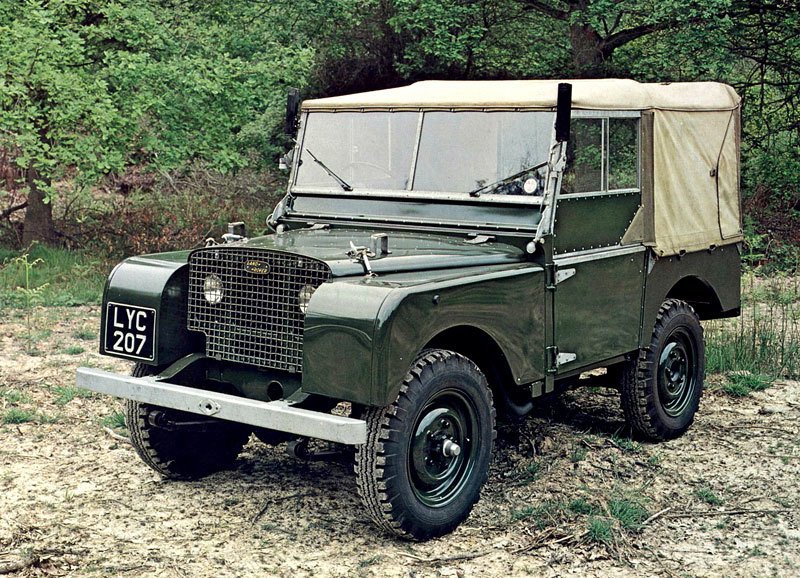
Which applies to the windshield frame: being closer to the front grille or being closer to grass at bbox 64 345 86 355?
the front grille

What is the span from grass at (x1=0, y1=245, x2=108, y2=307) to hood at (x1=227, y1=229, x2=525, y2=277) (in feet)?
19.1

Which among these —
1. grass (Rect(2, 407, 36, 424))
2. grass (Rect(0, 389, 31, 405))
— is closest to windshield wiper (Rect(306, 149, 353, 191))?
grass (Rect(2, 407, 36, 424))

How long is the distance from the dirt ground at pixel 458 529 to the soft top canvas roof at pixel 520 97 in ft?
6.71

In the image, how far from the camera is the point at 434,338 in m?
5.12

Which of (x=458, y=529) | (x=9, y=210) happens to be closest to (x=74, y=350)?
(x=458, y=529)

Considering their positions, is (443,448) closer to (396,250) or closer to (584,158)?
(396,250)

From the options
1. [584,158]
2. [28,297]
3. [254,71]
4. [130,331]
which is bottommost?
[28,297]

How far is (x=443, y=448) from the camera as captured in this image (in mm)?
4992

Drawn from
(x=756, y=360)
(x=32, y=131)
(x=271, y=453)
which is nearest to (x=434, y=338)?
(x=271, y=453)

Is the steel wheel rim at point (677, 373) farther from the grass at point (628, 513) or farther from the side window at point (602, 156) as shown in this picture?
the grass at point (628, 513)

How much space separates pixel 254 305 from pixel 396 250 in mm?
794

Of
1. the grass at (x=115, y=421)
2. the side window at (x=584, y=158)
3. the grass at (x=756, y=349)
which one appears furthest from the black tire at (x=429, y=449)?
the grass at (x=756, y=349)

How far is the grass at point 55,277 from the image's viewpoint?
439 inches

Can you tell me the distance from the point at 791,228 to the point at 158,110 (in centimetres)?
886
